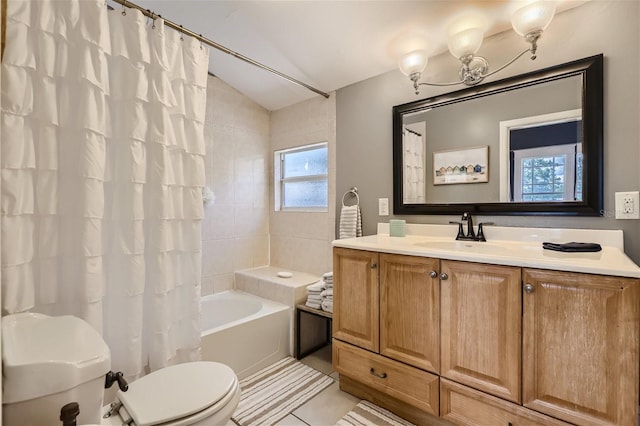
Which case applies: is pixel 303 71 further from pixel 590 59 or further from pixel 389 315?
pixel 389 315

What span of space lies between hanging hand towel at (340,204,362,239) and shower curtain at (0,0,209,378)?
3.74ft

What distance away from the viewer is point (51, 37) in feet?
3.83

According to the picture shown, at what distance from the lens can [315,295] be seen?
227cm

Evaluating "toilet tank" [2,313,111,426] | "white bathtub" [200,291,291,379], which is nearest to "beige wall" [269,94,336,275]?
"white bathtub" [200,291,291,379]

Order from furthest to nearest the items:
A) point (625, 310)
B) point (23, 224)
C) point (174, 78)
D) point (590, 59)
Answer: point (174, 78) < point (590, 59) < point (23, 224) < point (625, 310)

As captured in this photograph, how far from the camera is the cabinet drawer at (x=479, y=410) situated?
1.20m

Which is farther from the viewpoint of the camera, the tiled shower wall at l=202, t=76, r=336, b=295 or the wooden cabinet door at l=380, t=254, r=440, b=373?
the tiled shower wall at l=202, t=76, r=336, b=295

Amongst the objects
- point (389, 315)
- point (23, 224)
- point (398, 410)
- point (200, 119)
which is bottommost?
point (398, 410)

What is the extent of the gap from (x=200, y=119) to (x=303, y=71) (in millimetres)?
1071

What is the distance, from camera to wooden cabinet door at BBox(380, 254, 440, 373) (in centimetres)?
145

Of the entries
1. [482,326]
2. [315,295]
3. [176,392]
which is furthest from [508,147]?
[176,392]

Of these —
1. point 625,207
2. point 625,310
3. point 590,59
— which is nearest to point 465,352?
point 625,310

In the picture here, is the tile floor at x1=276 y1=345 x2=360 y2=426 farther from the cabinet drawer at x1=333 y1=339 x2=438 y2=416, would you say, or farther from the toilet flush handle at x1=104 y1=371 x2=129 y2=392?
the toilet flush handle at x1=104 y1=371 x2=129 y2=392

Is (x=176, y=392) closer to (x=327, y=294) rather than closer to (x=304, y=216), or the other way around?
(x=327, y=294)
